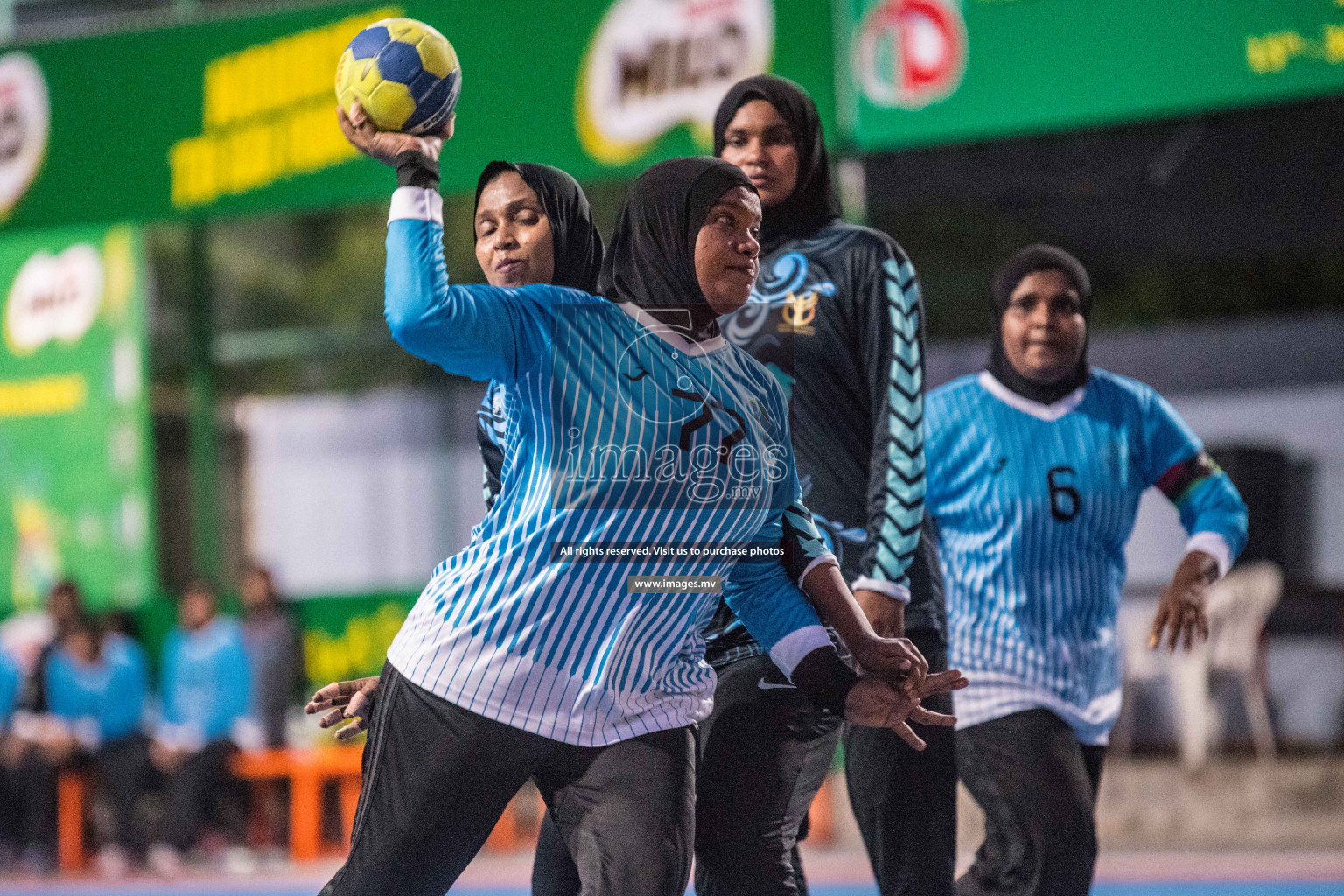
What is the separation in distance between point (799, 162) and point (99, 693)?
23.6ft

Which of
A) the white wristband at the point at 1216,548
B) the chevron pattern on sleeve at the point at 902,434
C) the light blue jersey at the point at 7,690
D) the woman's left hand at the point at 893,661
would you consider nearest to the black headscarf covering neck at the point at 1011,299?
the white wristband at the point at 1216,548

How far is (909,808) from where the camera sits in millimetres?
3354

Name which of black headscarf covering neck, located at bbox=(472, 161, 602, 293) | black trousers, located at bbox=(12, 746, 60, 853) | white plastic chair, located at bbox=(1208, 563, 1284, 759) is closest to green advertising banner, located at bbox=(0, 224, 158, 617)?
black trousers, located at bbox=(12, 746, 60, 853)

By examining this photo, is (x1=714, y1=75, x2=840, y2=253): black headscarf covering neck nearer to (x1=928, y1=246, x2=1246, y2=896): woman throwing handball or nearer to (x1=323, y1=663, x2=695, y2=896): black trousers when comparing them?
(x1=928, y1=246, x2=1246, y2=896): woman throwing handball

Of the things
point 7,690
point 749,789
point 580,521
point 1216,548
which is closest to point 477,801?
point 580,521

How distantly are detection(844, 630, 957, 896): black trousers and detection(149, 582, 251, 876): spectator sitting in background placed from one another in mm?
6398

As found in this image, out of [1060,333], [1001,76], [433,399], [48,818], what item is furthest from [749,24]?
[48,818]

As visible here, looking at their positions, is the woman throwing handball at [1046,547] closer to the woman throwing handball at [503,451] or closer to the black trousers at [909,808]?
the black trousers at [909,808]

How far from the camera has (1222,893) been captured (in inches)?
261

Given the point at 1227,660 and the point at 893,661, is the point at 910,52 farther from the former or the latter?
the point at 893,661

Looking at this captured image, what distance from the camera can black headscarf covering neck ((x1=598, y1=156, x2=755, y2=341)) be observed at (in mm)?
2682

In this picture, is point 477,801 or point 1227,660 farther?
point 1227,660

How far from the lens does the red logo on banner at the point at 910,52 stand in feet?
26.7

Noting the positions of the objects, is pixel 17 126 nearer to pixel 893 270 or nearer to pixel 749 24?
pixel 749 24
